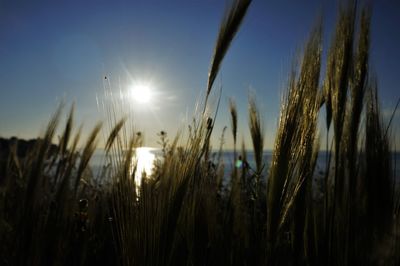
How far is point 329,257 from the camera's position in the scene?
4.71 feet

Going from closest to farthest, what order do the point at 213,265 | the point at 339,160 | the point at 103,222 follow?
the point at 339,160 → the point at 213,265 → the point at 103,222

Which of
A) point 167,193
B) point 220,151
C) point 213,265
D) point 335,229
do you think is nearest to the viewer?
point 167,193

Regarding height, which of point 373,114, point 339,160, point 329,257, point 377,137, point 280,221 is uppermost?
point 373,114

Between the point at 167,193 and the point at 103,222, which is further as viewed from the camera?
the point at 103,222

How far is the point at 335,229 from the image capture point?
148cm

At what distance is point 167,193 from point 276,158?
413 millimetres

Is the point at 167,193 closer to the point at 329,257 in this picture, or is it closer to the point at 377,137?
the point at 329,257

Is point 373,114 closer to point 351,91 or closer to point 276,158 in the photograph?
point 351,91

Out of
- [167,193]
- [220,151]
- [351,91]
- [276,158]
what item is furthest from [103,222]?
[351,91]

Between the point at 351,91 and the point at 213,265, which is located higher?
the point at 351,91

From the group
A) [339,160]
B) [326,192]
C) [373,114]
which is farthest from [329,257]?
[373,114]

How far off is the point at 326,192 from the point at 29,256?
Result: 1.39 meters

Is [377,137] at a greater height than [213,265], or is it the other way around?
[377,137]

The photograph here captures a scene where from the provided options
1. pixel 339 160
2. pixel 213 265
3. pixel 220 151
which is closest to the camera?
pixel 339 160
